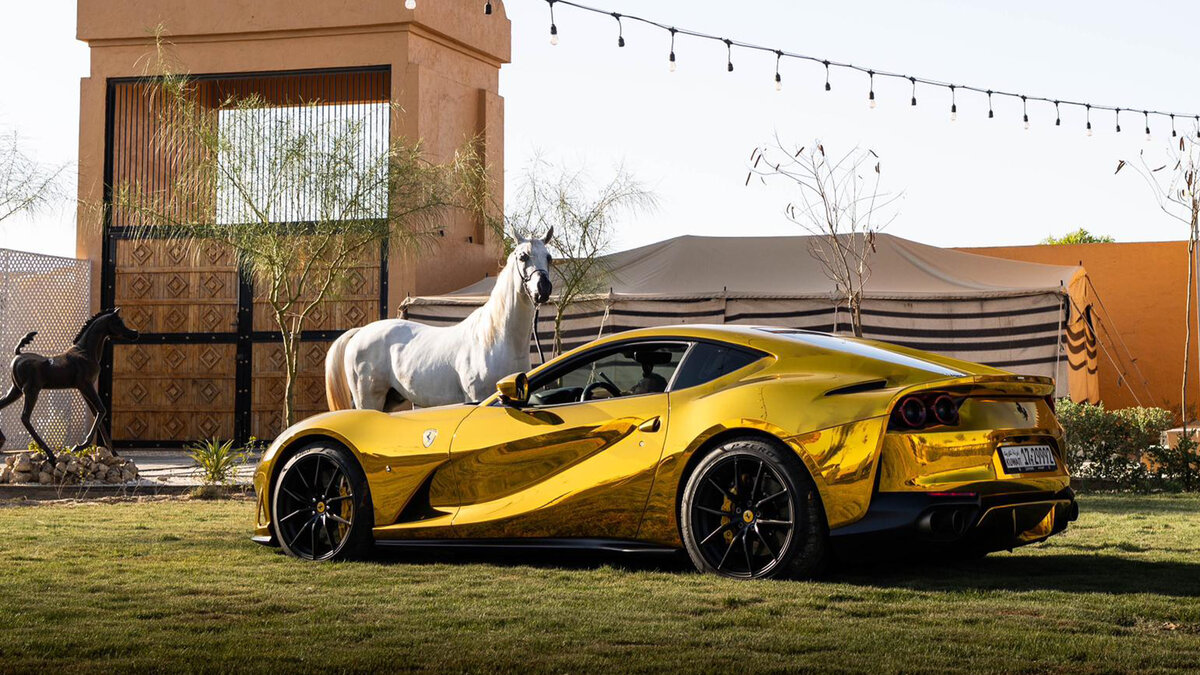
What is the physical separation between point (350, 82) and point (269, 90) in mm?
1366

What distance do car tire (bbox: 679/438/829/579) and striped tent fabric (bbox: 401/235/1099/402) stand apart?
10893mm

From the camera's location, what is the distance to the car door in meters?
6.41

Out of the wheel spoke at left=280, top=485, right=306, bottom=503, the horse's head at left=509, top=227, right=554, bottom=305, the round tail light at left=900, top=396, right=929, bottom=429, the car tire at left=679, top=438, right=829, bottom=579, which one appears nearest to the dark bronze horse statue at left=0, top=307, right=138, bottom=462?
the horse's head at left=509, top=227, right=554, bottom=305

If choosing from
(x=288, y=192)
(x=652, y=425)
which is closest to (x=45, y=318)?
(x=288, y=192)

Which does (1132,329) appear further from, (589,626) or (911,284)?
(589,626)

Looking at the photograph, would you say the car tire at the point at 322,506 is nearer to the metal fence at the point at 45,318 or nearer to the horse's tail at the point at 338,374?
the horse's tail at the point at 338,374

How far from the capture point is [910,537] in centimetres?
574

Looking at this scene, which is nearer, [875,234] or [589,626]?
[589,626]

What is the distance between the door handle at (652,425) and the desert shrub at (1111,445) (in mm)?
7105

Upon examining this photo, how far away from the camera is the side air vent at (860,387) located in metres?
5.96

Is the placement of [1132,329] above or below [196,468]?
above

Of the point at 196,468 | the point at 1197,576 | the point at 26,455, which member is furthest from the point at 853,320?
the point at 1197,576

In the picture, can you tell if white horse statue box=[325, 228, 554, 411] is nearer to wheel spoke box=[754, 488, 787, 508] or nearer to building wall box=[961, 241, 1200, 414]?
wheel spoke box=[754, 488, 787, 508]

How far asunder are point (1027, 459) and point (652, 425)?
1.60 meters
